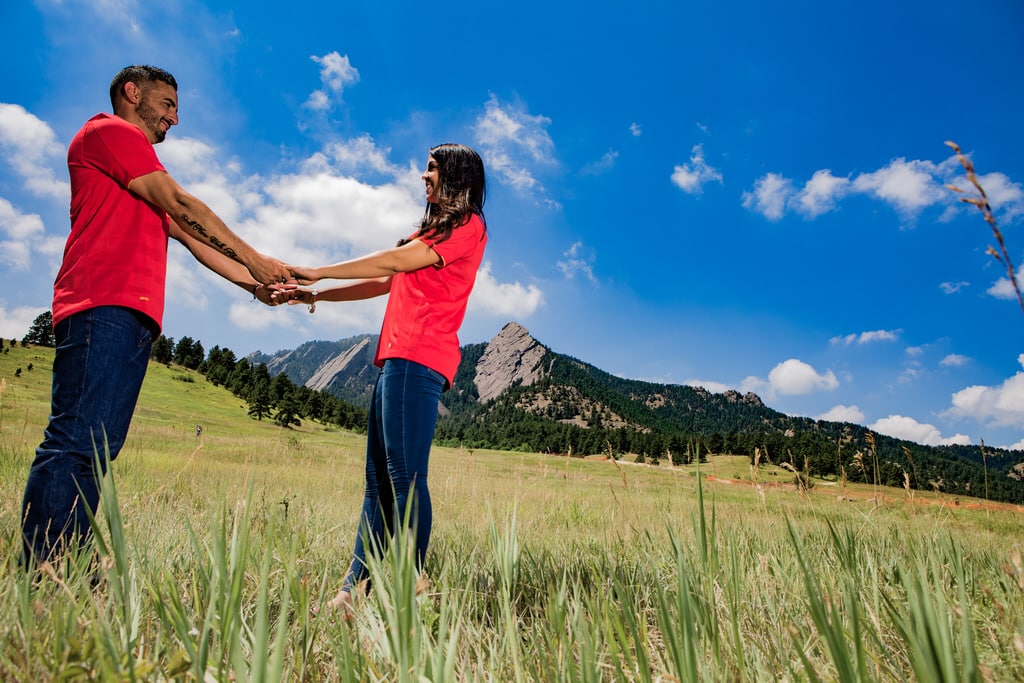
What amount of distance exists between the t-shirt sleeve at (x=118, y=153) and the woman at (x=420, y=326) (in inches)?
40.6

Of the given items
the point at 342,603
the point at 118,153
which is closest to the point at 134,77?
the point at 118,153

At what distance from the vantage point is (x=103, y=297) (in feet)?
8.07

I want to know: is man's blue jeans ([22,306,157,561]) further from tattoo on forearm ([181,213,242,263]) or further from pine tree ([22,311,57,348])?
pine tree ([22,311,57,348])

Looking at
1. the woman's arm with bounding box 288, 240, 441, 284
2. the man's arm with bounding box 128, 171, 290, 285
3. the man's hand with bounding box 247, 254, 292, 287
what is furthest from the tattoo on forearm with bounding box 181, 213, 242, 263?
the woman's arm with bounding box 288, 240, 441, 284

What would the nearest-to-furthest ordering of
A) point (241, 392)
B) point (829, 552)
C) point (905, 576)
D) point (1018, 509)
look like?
point (905, 576) → point (829, 552) → point (1018, 509) → point (241, 392)

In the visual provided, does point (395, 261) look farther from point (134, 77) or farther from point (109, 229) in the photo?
point (134, 77)

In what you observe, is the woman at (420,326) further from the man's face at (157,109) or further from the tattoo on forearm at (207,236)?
the man's face at (157,109)

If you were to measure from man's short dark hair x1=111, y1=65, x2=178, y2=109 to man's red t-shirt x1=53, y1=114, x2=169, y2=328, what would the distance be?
296 mm

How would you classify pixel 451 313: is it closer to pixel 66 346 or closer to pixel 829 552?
pixel 66 346

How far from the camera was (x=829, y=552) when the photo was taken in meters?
3.11

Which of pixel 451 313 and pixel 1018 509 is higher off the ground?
pixel 451 313

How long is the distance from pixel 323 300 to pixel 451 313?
5.08 feet

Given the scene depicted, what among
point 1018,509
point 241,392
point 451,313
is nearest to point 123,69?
point 451,313

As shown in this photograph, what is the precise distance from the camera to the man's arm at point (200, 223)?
105 inches
